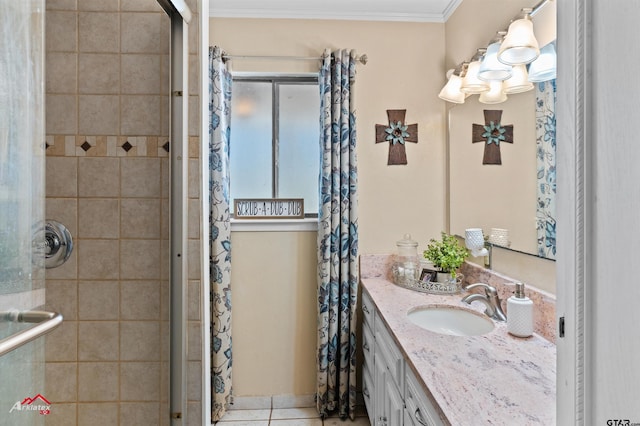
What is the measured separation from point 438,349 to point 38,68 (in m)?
1.34

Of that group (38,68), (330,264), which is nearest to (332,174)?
(330,264)

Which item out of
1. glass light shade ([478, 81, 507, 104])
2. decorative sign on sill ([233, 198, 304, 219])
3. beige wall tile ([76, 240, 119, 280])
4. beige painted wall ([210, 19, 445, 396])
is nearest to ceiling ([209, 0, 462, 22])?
beige painted wall ([210, 19, 445, 396])

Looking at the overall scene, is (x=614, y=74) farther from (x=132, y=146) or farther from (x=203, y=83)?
(x=132, y=146)

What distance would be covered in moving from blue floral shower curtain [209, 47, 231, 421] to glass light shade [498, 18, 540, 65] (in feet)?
4.84

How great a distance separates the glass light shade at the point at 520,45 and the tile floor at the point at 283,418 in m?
2.07

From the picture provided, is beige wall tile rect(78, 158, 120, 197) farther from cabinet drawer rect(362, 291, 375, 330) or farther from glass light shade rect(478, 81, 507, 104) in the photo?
glass light shade rect(478, 81, 507, 104)

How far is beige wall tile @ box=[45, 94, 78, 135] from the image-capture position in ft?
4.06

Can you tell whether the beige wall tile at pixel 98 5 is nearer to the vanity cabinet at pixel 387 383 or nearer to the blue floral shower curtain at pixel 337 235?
the blue floral shower curtain at pixel 337 235

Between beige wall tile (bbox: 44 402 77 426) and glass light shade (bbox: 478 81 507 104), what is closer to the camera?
beige wall tile (bbox: 44 402 77 426)

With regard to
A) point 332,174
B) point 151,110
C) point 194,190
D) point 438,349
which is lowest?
point 438,349

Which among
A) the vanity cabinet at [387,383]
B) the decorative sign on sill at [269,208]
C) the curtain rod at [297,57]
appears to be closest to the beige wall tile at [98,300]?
the decorative sign on sill at [269,208]

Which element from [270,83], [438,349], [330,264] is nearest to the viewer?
[438,349]

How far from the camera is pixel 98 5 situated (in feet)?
4.06

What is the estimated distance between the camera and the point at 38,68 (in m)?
0.75
